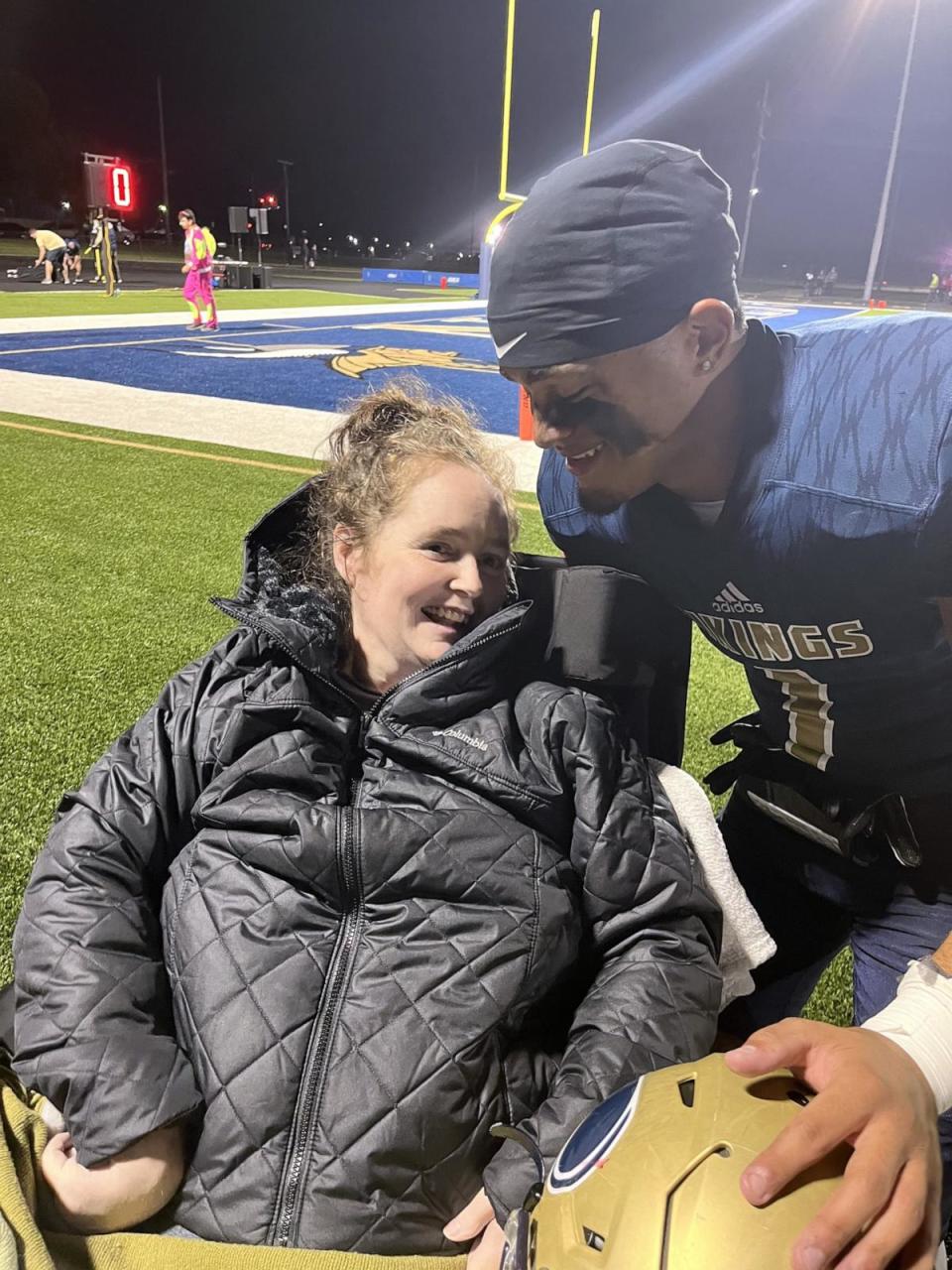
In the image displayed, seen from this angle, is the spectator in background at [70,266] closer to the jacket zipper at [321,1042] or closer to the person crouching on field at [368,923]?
the person crouching on field at [368,923]

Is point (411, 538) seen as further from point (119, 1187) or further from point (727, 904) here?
point (119, 1187)

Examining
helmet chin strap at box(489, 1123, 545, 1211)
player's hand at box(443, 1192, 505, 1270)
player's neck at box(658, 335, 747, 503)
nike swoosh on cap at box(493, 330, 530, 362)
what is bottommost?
player's hand at box(443, 1192, 505, 1270)

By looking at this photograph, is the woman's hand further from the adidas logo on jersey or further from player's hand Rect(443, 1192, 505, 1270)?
the adidas logo on jersey

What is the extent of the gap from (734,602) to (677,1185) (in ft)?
2.91

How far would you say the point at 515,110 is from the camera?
55.2 m

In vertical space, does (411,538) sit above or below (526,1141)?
above

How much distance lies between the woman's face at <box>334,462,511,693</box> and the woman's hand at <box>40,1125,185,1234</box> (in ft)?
2.60

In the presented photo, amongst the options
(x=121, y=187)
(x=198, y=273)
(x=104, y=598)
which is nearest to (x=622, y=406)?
(x=104, y=598)

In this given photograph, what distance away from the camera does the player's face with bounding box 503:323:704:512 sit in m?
1.30

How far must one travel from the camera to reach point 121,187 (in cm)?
3234

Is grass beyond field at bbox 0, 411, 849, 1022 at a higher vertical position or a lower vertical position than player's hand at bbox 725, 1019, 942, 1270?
lower

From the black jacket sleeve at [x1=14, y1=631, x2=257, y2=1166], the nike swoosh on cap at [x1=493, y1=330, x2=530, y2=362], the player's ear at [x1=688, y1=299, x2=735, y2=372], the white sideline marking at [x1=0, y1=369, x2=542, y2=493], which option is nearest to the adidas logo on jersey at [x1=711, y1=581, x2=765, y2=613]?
the player's ear at [x1=688, y1=299, x2=735, y2=372]

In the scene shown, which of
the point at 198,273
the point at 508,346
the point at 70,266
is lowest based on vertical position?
the point at 508,346

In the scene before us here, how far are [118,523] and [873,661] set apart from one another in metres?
4.52
